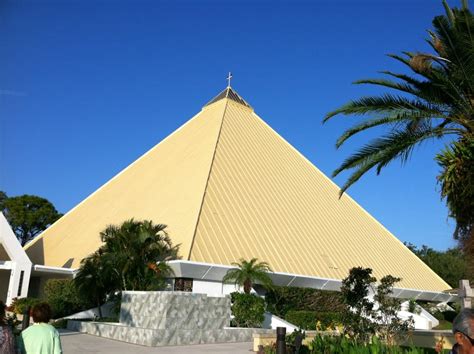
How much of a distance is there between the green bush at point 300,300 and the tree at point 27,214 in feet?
111

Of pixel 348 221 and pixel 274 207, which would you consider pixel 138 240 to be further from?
pixel 348 221

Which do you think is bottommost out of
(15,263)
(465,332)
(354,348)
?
(354,348)

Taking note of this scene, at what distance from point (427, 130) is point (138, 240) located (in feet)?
41.8

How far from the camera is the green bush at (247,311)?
58.9 feet

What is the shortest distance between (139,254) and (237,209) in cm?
653

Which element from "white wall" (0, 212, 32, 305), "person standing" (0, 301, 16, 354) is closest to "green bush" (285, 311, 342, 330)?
"white wall" (0, 212, 32, 305)

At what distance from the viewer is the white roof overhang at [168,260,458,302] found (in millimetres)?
19359

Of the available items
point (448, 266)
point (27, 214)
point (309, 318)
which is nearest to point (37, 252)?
point (309, 318)

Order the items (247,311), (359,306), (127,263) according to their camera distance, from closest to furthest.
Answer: (359,306) → (247,311) → (127,263)

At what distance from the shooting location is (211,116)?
33656 mm

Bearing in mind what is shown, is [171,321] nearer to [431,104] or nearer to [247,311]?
[247,311]

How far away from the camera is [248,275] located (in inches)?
770

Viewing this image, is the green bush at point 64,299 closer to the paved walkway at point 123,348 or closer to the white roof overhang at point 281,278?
the white roof overhang at point 281,278

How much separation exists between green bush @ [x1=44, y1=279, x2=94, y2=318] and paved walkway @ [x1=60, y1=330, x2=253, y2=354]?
7589 millimetres
